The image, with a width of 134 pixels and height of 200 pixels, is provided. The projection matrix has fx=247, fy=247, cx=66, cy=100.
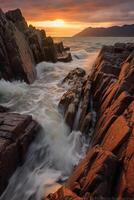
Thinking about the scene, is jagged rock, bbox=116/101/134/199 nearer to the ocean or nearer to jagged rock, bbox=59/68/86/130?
the ocean

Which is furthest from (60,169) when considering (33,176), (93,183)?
(93,183)

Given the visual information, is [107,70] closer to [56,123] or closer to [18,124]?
[56,123]

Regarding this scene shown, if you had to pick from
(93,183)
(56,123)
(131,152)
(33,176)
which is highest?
(131,152)

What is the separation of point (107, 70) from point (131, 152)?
9422mm

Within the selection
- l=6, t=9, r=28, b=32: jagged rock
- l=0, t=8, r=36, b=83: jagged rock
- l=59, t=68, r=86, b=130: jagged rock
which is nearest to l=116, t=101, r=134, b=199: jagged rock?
l=59, t=68, r=86, b=130: jagged rock

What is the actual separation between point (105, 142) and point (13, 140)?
13.4 feet

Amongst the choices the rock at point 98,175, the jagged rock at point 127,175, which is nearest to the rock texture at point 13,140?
the rock at point 98,175

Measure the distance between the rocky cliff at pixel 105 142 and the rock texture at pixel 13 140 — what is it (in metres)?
2.39

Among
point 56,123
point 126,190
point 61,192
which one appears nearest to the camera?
point 126,190

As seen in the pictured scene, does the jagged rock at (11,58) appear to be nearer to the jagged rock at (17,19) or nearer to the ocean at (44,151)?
the ocean at (44,151)

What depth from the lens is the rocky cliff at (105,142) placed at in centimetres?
685

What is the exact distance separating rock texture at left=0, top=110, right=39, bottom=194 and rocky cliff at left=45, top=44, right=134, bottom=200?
2.39 meters

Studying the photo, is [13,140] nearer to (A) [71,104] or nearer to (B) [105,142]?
(B) [105,142]

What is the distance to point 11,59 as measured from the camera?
21156 millimetres
